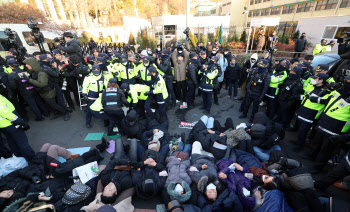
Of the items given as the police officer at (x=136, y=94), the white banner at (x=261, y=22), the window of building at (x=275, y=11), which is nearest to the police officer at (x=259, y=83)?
the police officer at (x=136, y=94)

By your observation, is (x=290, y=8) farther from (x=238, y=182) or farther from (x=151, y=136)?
(x=238, y=182)

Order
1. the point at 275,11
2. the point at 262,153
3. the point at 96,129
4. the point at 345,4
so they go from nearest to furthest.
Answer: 1. the point at 262,153
2. the point at 96,129
3. the point at 345,4
4. the point at 275,11

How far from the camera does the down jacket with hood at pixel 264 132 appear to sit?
3.76m

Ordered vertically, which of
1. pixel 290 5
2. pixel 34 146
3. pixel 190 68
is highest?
pixel 290 5

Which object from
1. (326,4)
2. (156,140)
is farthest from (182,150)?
(326,4)

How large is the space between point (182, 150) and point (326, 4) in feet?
86.5

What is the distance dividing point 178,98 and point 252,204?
505cm

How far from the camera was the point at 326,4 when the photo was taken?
18.8 metres

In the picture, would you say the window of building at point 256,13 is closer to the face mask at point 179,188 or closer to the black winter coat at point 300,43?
the black winter coat at point 300,43

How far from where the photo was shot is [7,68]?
5547mm

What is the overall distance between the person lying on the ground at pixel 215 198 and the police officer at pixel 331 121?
98.5 inches

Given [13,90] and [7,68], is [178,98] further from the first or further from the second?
[7,68]

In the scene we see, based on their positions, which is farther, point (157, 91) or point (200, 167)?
point (157, 91)

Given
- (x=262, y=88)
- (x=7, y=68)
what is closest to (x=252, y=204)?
(x=262, y=88)
